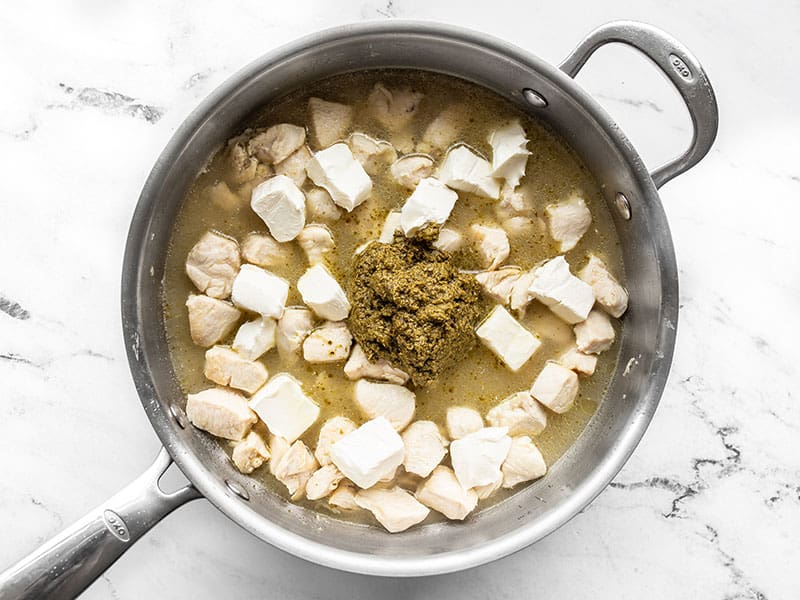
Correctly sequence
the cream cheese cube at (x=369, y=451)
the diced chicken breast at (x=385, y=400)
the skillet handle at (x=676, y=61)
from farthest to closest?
the diced chicken breast at (x=385, y=400) < the cream cheese cube at (x=369, y=451) < the skillet handle at (x=676, y=61)

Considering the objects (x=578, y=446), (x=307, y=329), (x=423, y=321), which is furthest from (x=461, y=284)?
(x=578, y=446)

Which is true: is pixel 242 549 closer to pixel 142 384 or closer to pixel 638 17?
pixel 142 384

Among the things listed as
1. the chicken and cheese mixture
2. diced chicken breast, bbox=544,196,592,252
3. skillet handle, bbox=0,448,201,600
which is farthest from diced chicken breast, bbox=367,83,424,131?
skillet handle, bbox=0,448,201,600

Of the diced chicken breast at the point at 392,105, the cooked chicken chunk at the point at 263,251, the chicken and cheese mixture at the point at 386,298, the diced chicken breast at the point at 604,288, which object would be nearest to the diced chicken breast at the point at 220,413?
the chicken and cheese mixture at the point at 386,298

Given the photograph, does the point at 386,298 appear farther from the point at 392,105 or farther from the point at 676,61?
the point at 676,61

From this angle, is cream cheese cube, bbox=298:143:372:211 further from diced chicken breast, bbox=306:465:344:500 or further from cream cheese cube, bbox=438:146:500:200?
diced chicken breast, bbox=306:465:344:500

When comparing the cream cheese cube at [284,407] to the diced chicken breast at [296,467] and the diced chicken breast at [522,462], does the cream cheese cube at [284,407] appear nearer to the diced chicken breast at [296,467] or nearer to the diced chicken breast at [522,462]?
the diced chicken breast at [296,467]

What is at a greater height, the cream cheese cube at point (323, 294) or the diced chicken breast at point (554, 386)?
the diced chicken breast at point (554, 386)
